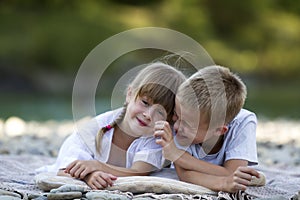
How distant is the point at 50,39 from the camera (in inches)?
674

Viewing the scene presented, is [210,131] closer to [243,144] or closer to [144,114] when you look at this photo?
[243,144]

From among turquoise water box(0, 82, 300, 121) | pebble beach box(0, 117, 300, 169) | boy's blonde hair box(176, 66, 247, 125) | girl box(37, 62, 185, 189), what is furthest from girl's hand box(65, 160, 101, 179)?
turquoise water box(0, 82, 300, 121)

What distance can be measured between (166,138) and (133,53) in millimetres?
13588

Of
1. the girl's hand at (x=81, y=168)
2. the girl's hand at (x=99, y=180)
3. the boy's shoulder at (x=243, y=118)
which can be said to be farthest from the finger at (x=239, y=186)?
the girl's hand at (x=81, y=168)

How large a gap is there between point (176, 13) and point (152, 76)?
16.5 meters

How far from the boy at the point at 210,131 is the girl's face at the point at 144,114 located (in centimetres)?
10

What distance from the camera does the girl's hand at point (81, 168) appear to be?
10.2ft

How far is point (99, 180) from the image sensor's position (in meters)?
3.03

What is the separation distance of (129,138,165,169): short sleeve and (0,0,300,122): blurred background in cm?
822

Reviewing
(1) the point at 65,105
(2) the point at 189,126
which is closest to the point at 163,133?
(2) the point at 189,126

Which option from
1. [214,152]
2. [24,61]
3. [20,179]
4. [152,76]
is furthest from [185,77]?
[24,61]

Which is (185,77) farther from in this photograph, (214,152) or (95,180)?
(95,180)

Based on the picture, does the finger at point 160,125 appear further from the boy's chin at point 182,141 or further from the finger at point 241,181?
the finger at point 241,181

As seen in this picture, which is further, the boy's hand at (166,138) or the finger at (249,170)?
the boy's hand at (166,138)
